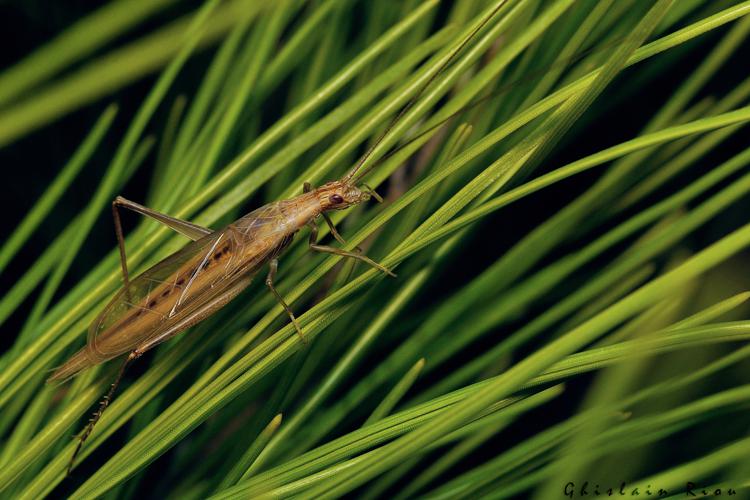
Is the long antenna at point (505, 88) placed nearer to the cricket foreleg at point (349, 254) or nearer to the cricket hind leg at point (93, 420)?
the cricket foreleg at point (349, 254)

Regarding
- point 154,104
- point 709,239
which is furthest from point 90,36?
A: point 709,239

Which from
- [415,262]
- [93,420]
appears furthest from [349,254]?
[93,420]

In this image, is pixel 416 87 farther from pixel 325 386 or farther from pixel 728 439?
pixel 728 439

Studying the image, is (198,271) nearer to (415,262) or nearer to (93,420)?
(93,420)

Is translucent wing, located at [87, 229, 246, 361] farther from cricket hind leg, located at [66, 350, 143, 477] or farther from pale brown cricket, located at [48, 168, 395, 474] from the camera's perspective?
cricket hind leg, located at [66, 350, 143, 477]

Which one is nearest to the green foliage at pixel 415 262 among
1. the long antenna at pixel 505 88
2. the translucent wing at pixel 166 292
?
the long antenna at pixel 505 88

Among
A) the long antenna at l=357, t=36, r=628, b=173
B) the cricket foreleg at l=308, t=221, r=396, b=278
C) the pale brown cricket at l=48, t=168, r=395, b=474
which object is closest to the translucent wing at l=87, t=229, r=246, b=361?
the pale brown cricket at l=48, t=168, r=395, b=474

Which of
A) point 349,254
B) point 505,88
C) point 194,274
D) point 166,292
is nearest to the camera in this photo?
point 505,88
